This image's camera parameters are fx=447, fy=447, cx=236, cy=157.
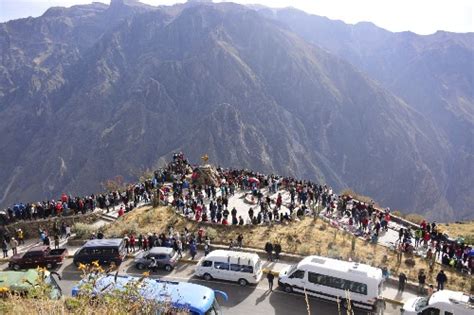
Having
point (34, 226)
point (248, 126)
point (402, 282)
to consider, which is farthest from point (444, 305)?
point (248, 126)

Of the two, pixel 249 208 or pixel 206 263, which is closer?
pixel 206 263

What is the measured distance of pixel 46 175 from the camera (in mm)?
143000

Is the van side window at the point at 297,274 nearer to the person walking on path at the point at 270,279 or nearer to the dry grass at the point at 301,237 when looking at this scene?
the person walking on path at the point at 270,279

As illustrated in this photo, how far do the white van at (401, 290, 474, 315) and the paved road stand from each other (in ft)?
6.32

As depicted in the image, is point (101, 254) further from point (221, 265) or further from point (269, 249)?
point (269, 249)

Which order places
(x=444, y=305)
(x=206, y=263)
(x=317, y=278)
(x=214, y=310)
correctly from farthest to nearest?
(x=206, y=263)
(x=317, y=278)
(x=444, y=305)
(x=214, y=310)

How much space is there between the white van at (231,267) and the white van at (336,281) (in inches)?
54.5

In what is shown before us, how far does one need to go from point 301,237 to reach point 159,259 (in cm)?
933

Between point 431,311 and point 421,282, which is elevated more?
point 431,311

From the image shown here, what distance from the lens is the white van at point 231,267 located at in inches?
869

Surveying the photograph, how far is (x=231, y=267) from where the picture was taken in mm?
22312

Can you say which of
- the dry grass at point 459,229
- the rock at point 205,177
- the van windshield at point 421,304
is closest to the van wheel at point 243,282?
the van windshield at point 421,304

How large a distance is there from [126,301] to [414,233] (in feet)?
80.4

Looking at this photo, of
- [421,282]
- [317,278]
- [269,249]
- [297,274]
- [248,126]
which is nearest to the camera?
[317,278]
